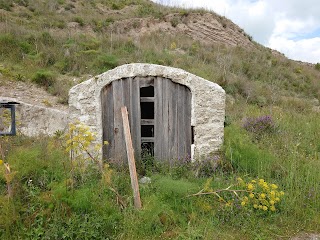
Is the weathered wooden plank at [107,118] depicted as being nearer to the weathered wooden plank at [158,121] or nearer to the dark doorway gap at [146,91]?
the weathered wooden plank at [158,121]

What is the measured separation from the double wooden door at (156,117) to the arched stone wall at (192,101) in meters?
0.14

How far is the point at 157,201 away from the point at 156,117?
202 centimetres

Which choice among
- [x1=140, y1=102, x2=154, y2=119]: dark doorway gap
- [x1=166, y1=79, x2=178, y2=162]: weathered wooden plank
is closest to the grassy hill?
[x1=166, y1=79, x2=178, y2=162]: weathered wooden plank

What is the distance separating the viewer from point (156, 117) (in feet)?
19.3

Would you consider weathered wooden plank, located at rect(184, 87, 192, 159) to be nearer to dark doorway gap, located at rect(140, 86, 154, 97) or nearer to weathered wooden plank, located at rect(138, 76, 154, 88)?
weathered wooden plank, located at rect(138, 76, 154, 88)

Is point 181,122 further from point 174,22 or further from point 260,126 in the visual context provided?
point 174,22

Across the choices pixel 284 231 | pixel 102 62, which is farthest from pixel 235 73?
pixel 284 231

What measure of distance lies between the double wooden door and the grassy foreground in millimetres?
385

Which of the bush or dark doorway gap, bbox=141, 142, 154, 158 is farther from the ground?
the bush

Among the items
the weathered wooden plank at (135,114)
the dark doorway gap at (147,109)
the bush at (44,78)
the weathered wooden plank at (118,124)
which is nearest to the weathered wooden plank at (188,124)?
the weathered wooden plank at (135,114)

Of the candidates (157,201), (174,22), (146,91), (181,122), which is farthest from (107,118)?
(174,22)

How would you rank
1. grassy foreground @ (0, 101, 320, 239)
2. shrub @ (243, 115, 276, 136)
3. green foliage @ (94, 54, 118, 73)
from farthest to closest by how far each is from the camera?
green foliage @ (94, 54, 118, 73), shrub @ (243, 115, 276, 136), grassy foreground @ (0, 101, 320, 239)

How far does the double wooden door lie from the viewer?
5734 mm

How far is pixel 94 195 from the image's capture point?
13.8 feet
